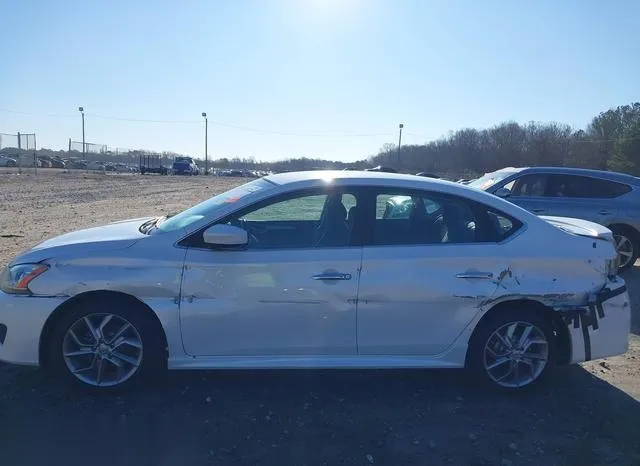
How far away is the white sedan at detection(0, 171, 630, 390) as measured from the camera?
3994 millimetres

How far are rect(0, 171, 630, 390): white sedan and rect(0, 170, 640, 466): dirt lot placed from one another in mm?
271

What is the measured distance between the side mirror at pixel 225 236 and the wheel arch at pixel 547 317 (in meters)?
1.93

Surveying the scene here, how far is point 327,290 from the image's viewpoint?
4031mm

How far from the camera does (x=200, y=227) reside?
13.5ft

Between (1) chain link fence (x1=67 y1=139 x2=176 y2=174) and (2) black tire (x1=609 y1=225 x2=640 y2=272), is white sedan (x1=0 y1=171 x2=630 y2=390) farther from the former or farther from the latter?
(1) chain link fence (x1=67 y1=139 x2=176 y2=174)

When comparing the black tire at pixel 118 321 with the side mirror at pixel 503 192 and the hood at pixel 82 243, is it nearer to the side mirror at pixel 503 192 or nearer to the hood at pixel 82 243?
the hood at pixel 82 243

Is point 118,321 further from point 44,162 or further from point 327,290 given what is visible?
point 44,162

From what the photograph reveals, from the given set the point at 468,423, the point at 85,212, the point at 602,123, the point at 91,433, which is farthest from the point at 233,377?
the point at 602,123

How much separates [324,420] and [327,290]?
0.91 m

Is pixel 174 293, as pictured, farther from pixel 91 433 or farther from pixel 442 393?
pixel 442 393

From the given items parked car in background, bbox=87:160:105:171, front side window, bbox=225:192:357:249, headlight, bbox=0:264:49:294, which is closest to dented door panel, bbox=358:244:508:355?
front side window, bbox=225:192:357:249

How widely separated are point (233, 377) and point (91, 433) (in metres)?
A: 1.23

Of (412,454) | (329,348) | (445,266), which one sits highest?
(445,266)

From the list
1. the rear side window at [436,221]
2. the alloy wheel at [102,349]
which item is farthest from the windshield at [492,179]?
the alloy wheel at [102,349]
